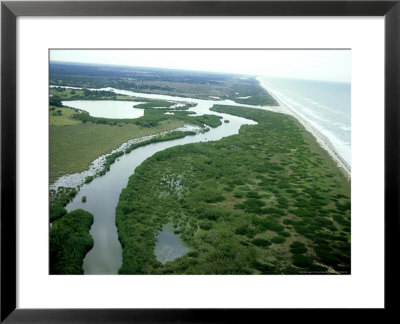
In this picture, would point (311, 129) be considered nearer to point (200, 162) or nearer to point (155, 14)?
point (200, 162)

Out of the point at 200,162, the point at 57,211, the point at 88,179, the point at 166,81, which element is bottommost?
the point at 57,211

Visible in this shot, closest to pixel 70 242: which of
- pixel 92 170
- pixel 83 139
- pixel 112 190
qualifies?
pixel 112 190

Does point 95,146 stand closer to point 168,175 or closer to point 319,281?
point 168,175

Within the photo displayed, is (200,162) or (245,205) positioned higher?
(200,162)

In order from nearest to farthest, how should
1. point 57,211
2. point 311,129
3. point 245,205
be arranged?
point 57,211
point 245,205
point 311,129

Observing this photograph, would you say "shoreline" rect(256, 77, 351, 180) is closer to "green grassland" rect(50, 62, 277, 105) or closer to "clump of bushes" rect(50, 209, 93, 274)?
"green grassland" rect(50, 62, 277, 105)

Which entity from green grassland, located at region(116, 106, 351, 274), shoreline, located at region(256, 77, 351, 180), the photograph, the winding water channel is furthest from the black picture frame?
shoreline, located at region(256, 77, 351, 180)
